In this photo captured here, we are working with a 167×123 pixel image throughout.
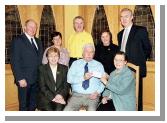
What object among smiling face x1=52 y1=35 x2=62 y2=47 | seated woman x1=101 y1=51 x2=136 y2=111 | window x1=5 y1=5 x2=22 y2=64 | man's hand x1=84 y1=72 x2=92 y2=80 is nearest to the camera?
seated woman x1=101 y1=51 x2=136 y2=111

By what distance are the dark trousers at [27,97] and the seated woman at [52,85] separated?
1.25ft

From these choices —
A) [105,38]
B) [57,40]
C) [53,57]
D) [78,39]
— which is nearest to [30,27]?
[57,40]

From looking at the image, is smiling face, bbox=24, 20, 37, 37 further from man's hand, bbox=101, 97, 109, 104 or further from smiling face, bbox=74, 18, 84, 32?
man's hand, bbox=101, 97, 109, 104

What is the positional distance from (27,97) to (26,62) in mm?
504

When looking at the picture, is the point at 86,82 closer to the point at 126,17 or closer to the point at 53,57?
the point at 53,57

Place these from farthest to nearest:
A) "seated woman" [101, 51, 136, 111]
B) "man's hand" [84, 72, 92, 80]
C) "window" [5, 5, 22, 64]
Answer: "window" [5, 5, 22, 64]
"man's hand" [84, 72, 92, 80]
"seated woman" [101, 51, 136, 111]

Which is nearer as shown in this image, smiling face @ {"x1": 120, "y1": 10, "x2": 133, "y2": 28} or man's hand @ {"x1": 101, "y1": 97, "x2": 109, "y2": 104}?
man's hand @ {"x1": 101, "y1": 97, "x2": 109, "y2": 104}

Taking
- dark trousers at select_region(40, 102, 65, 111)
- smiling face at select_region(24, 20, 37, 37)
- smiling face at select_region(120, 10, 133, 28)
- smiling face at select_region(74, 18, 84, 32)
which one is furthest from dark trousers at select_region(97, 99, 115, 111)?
smiling face at select_region(24, 20, 37, 37)

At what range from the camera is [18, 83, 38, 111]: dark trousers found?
4250mm

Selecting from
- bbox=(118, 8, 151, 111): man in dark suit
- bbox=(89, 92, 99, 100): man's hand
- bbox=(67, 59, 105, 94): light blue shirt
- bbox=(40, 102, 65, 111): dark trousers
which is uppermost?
bbox=(118, 8, 151, 111): man in dark suit

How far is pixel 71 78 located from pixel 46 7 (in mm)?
1798

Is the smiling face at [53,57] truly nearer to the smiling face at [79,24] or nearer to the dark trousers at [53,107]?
the dark trousers at [53,107]

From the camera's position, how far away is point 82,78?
3.87 metres
